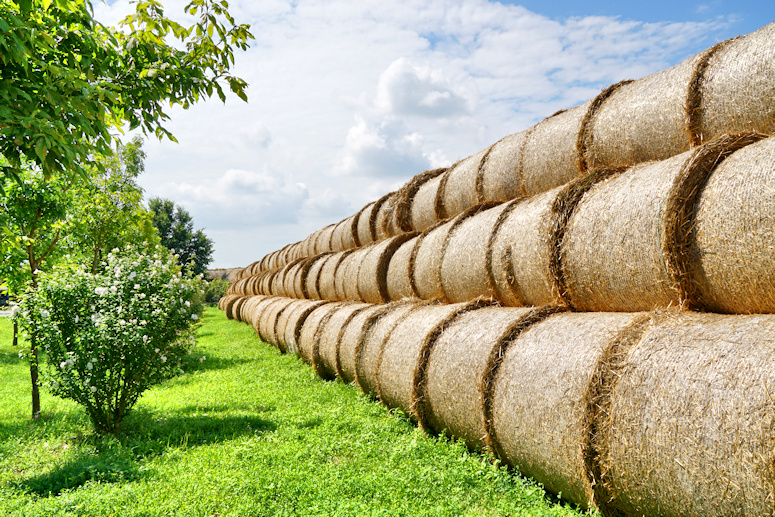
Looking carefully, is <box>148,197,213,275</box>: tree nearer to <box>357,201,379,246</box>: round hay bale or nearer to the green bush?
the green bush

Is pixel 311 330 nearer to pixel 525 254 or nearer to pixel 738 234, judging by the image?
pixel 525 254

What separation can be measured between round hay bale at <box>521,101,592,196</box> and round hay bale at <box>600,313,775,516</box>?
10.3 feet

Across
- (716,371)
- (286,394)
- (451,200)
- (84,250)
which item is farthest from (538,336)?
(84,250)

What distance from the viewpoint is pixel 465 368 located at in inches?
207

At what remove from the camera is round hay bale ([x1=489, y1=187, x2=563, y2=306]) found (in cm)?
524

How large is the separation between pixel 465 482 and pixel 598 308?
2089mm

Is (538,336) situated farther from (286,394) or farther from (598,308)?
(286,394)

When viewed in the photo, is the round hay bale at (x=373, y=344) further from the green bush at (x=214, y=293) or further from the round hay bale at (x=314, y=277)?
the green bush at (x=214, y=293)

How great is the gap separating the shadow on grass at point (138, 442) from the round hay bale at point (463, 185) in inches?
186

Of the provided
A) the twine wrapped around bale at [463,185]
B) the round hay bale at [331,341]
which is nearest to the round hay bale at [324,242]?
the round hay bale at [331,341]

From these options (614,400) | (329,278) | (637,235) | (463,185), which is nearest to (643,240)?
(637,235)

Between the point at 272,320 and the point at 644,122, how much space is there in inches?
510

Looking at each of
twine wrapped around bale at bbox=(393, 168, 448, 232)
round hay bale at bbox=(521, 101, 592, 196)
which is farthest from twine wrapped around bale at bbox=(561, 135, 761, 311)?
twine wrapped around bale at bbox=(393, 168, 448, 232)

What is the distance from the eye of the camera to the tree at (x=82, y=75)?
409cm
